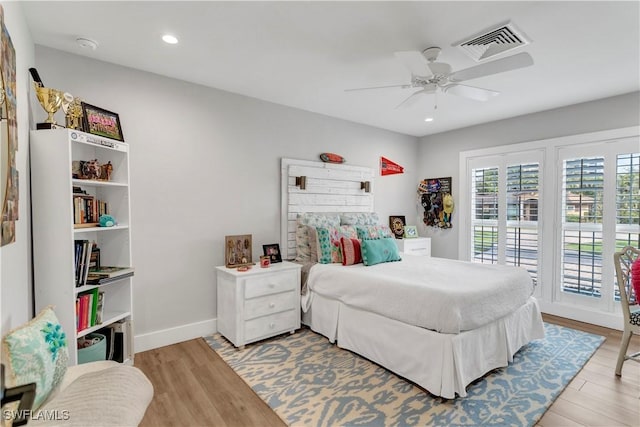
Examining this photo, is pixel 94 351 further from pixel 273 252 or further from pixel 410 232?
pixel 410 232

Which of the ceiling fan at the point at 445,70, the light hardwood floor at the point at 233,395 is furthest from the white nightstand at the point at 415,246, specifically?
the ceiling fan at the point at 445,70

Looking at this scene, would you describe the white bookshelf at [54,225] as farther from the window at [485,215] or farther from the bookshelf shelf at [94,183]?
the window at [485,215]

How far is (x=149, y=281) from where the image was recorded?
114 inches

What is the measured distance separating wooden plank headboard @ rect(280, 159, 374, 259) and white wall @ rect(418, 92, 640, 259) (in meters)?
1.32

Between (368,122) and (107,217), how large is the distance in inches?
136

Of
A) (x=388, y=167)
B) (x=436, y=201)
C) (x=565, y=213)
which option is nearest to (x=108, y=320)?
(x=388, y=167)

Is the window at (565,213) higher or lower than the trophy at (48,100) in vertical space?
lower

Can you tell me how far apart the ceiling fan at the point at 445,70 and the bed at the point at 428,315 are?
155 centimetres

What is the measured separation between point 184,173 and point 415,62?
2282 millimetres

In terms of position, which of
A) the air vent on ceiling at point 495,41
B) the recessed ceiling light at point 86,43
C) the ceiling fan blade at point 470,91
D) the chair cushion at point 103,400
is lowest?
the chair cushion at point 103,400

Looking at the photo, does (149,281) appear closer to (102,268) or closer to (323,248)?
(102,268)

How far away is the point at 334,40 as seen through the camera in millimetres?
2287

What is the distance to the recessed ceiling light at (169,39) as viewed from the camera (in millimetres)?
2252

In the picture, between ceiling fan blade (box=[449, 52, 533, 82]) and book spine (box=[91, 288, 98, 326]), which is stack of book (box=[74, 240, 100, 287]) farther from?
ceiling fan blade (box=[449, 52, 533, 82])
